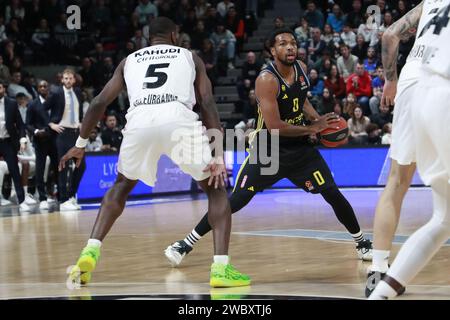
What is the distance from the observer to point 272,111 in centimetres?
720

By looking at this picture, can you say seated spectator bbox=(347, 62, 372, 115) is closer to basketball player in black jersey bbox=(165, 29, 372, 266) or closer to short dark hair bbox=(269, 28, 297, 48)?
basketball player in black jersey bbox=(165, 29, 372, 266)

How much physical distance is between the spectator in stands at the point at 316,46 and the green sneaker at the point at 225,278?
13.7m

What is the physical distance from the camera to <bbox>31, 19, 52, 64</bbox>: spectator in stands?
66.9ft

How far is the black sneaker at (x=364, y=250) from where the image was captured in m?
7.38

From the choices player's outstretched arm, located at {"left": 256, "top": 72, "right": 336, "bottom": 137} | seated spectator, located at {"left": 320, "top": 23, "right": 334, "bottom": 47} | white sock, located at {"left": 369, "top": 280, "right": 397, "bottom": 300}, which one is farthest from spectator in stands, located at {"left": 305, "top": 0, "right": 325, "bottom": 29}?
white sock, located at {"left": 369, "top": 280, "right": 397, "bottom": 300}

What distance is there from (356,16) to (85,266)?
48.5ft

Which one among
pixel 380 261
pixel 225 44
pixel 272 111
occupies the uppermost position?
pixel 272 111

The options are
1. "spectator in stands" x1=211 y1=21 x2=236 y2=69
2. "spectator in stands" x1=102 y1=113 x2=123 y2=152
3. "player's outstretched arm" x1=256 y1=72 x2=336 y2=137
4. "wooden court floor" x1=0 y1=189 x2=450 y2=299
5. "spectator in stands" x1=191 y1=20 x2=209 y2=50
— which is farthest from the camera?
"spectator in stands" x1=211 y1=21 x2=236 y2=69

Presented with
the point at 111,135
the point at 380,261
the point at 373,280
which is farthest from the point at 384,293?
the point at 111,135

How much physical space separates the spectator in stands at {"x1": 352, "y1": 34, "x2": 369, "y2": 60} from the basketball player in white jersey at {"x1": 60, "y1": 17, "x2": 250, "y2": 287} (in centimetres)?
1306

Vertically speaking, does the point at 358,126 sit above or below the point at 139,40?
below

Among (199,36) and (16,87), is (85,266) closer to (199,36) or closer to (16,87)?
(16,87)

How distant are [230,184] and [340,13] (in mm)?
5912

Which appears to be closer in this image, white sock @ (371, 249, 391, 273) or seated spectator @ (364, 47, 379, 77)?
white sock @ (371, 249, 391, 273)
